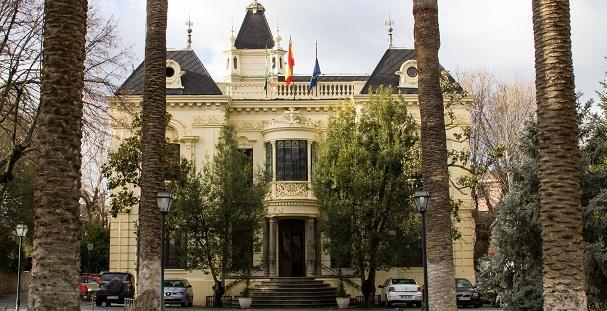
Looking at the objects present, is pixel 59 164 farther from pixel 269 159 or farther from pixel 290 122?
pixel 269 159

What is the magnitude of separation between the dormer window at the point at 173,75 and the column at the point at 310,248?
9.31 metres

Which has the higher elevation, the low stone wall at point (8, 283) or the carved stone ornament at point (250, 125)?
the carved stone ornament at point (250, 125)

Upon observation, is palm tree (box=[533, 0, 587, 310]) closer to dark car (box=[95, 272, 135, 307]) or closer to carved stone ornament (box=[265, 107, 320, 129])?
dark car (box=[95, 272, 135, 307])

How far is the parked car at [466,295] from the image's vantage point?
30.0 meters

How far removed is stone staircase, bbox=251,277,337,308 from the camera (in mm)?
30641

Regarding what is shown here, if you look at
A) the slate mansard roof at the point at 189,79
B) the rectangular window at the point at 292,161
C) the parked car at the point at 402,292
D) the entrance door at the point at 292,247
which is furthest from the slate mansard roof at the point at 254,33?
the parked car at the point at 402,292

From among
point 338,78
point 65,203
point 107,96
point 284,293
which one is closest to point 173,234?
point 284,293

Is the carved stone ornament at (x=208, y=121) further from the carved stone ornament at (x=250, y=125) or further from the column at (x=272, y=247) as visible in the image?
the column at (x=272, y=247)

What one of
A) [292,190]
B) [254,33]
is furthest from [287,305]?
[254,33]

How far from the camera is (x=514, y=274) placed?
18.3 m

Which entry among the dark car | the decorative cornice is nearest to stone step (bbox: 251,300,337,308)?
the dark car

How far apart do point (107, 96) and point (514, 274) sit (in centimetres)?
1342

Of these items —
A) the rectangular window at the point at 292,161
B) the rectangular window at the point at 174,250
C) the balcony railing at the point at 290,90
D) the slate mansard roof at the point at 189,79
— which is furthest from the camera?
the balcony railing at the point at 290,90

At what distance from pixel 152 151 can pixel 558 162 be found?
9.36 metres
